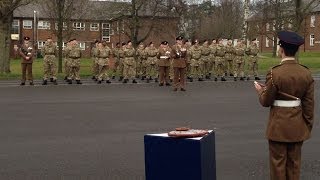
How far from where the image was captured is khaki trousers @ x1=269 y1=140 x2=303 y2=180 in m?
6.22

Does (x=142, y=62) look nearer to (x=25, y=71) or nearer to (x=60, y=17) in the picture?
(x=25, y=71)

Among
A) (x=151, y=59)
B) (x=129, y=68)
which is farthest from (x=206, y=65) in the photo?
(x=129, y=68)

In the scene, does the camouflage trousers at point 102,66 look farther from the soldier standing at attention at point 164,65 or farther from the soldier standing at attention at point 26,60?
the soldier standing at attention at point 26,60

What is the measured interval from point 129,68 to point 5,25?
7.75 m

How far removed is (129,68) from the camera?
26.9 m

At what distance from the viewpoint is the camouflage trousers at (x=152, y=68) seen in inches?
1115

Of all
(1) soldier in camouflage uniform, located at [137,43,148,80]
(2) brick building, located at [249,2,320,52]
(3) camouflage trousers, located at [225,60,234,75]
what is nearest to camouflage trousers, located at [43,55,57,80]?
(1) soldier in camouflage uniform, located at [137,43,148,80]

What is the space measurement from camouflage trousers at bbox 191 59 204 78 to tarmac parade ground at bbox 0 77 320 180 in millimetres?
8247

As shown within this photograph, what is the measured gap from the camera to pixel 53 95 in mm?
19016

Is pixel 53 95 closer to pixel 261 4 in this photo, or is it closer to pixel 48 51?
pixel 48 51

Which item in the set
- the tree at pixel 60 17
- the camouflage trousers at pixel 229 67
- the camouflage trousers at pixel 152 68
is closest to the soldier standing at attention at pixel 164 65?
the camouflage trousers at pixel 152 68

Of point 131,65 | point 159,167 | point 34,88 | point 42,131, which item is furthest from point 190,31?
point 159,167

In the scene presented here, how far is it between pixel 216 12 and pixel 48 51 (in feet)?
202

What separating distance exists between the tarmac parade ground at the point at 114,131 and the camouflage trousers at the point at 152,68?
843 cm
